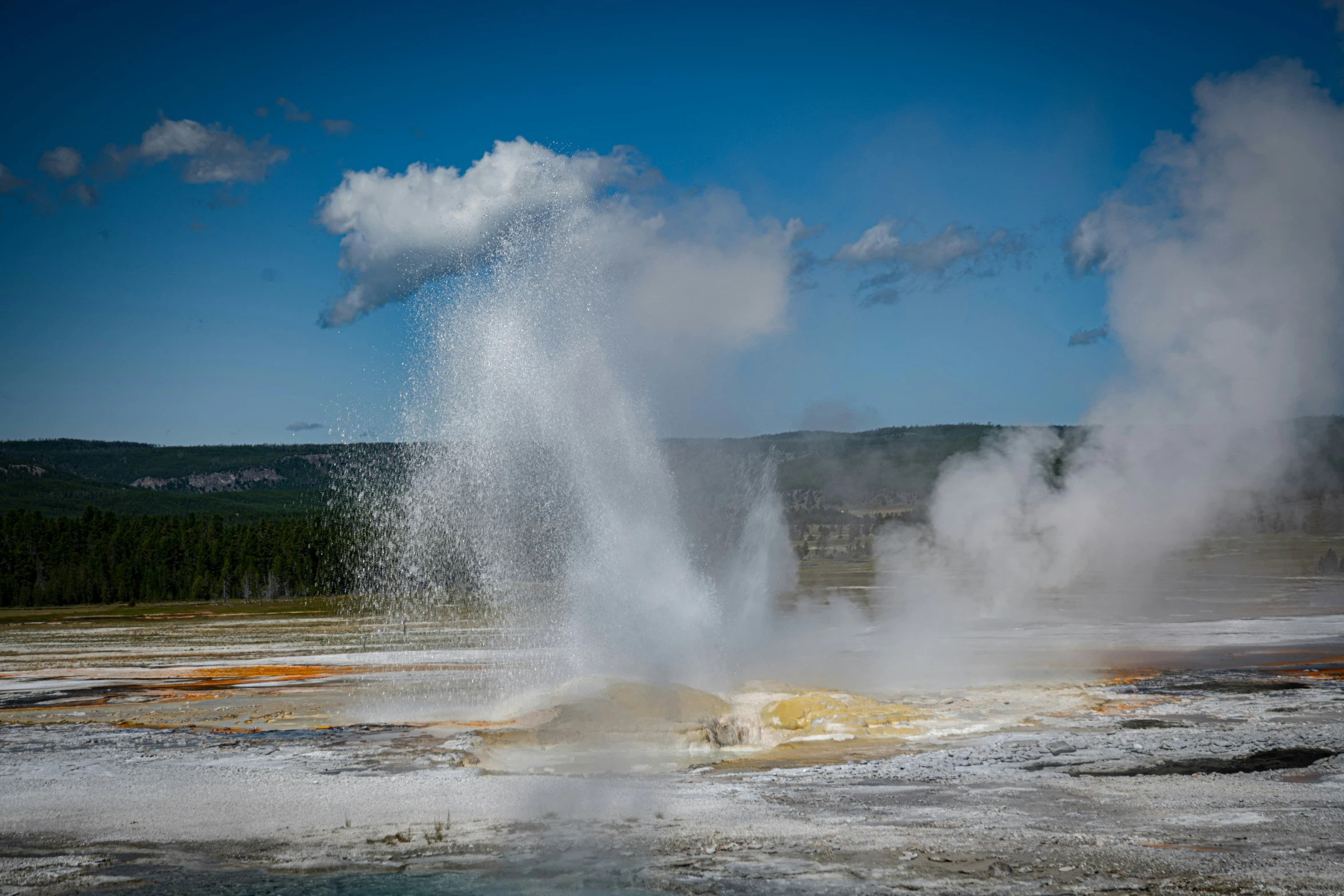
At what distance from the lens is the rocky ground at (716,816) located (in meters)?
9.45

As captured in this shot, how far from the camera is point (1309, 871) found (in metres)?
9.12

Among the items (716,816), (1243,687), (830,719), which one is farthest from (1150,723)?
(716,816)

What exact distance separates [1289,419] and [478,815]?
3174 centimetres

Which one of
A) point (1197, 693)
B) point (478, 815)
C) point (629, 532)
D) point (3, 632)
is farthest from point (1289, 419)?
point (3, 632)

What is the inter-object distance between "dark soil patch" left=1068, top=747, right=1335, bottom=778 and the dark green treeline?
257 feet

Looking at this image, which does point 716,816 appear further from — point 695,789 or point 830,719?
point 830,719

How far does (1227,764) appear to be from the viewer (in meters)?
14.1

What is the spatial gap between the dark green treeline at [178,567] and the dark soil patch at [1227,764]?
3080 inches

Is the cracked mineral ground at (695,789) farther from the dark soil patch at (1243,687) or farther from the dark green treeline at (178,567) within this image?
the dark green treeline at (178,567)

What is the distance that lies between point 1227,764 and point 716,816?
753cm

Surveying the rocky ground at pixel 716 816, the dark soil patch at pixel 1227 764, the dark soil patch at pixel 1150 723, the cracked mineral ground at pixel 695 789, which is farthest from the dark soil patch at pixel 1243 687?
the dark soil patch at pixel 1227 764

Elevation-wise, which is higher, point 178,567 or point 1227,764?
point 178,567

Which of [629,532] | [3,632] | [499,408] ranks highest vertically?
[499,408]

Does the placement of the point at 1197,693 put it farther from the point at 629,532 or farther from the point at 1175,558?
the point at 1175,558
